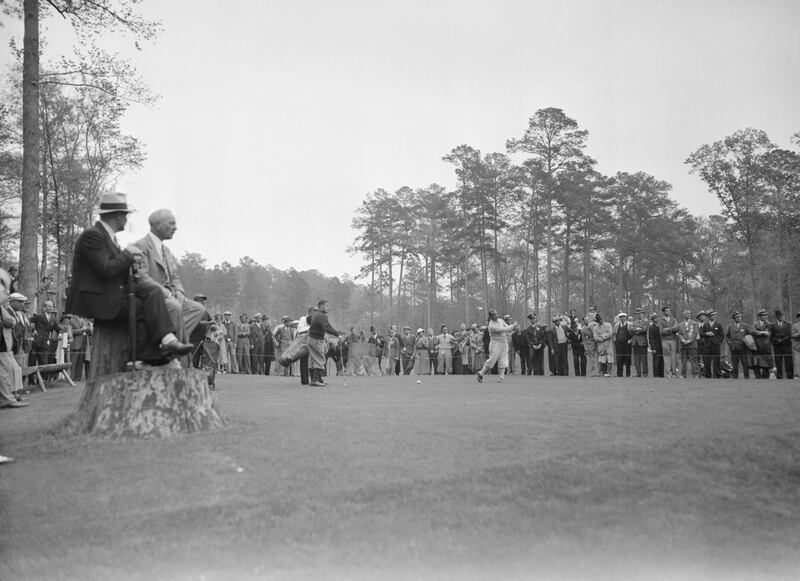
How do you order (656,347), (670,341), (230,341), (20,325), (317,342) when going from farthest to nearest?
(230,341) → (656,347) → (670,341) → (317,342) → (20,325)

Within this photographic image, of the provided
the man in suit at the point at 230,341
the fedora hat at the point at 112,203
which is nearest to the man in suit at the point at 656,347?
the man in suit at the point at 230,341

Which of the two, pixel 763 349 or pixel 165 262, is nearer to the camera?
pixel 165 262

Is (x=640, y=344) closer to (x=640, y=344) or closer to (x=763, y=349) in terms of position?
(x=640, y=344)

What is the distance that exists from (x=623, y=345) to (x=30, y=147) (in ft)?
64.6

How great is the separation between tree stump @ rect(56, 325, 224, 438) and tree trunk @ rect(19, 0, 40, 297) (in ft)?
36.7

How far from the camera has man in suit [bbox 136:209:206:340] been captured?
7.88 metres

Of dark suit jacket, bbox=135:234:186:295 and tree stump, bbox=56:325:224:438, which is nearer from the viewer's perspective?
tree stump, bbox=56:325:224:438

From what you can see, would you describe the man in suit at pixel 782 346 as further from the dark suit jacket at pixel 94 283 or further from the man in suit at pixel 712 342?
the dark suit jacket at pixel 94 283

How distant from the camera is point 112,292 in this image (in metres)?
6.86

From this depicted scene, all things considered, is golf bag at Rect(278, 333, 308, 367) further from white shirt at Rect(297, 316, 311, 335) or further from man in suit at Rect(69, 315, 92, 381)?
man in suit at Rect(69, 315, 92, 381)

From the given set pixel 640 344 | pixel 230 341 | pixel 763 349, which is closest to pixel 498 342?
pixel 640 344

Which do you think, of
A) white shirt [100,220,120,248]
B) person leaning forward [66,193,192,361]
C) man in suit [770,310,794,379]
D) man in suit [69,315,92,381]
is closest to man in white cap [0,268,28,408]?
white shirt [100,220,120,248]

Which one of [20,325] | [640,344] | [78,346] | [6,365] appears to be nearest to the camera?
[6,365]

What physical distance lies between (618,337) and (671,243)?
39360mm
